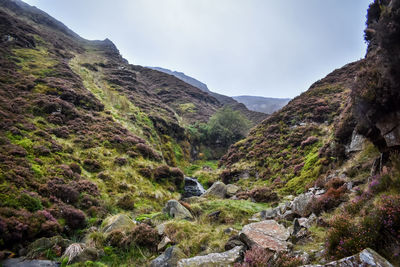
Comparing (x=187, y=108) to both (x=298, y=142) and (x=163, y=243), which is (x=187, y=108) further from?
(x=163, y=243)

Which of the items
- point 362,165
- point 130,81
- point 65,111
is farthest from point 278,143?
point 130,81

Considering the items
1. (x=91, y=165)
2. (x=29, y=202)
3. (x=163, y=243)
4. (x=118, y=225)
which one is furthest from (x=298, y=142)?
(x=29, y=202)

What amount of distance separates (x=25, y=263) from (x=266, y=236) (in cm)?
657

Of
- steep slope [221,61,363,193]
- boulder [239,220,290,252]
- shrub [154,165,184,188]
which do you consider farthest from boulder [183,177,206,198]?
boulder [239,220,290,252]

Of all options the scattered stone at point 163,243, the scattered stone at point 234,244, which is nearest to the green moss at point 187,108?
the scattered stone at point 163,243

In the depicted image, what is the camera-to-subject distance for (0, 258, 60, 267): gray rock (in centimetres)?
479

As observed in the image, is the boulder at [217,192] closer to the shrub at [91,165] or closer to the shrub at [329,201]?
the shrub at [91,165]

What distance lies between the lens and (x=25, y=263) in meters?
4.90

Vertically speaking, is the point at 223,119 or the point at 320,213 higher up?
the point at 223,119

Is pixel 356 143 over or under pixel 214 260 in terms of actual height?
over

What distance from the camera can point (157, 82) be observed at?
217ft

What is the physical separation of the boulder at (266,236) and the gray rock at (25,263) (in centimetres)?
534

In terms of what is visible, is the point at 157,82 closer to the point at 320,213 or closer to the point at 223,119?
the point at 223,119

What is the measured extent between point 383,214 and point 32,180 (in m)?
12.3
